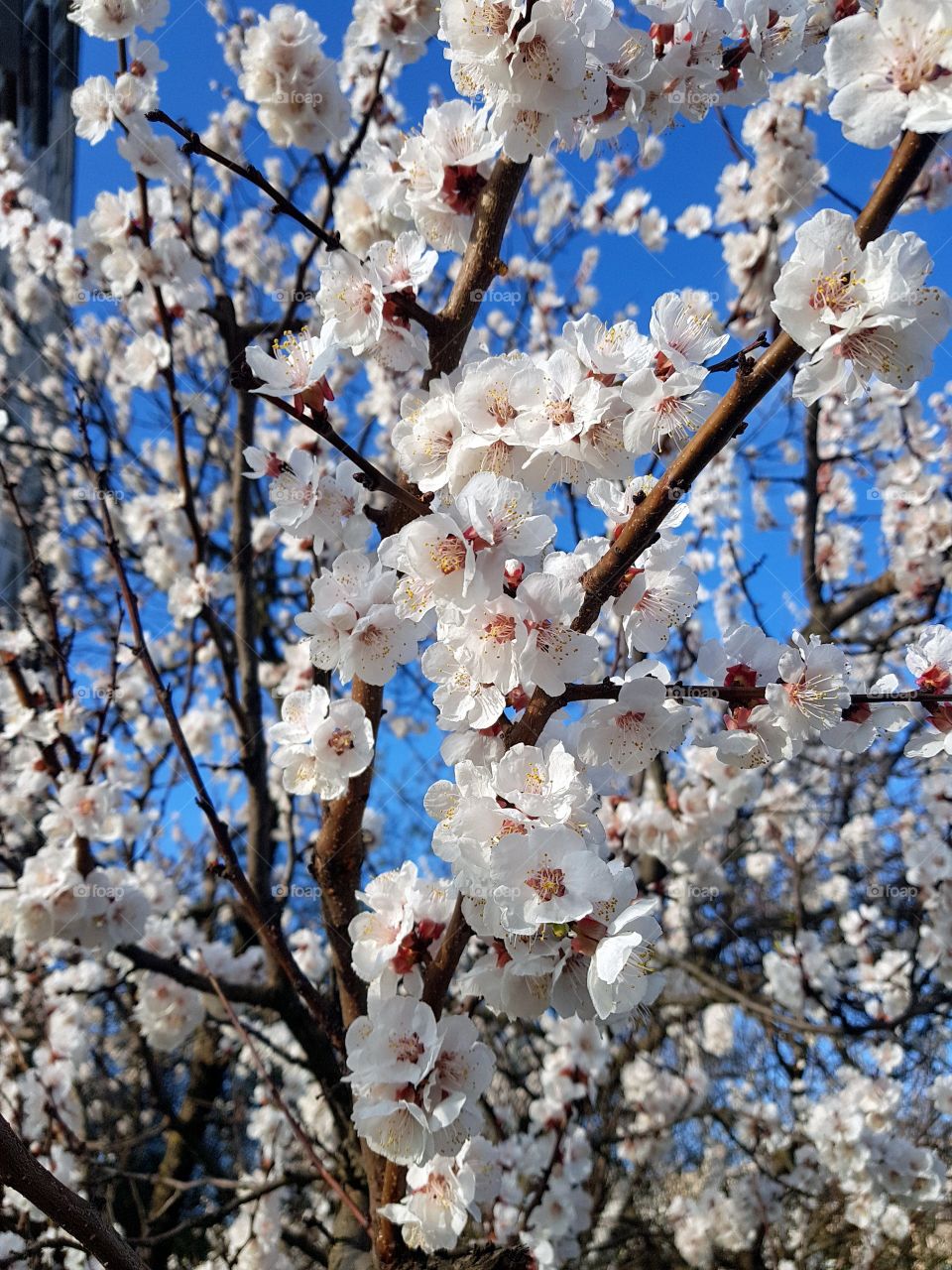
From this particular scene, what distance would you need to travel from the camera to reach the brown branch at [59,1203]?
35.4 inches

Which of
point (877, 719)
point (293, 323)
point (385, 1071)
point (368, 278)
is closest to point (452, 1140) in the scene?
point (385, 1071)

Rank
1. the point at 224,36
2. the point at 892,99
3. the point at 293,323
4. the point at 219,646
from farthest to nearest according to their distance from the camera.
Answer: the point at 224,36
the point at 293,323
the point at 219,646
the point at 892,99

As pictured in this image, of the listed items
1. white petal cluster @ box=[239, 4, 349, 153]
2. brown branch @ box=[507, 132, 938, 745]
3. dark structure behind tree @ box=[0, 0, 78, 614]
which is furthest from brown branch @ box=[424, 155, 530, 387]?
dark structure behind tree @ box=[0, 0, 78, 614]

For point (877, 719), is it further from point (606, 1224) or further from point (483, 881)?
point (606, 1224)

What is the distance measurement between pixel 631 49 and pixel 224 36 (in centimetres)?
630

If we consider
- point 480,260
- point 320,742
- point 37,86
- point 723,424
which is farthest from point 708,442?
point 37,86

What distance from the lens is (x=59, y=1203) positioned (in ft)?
3.08

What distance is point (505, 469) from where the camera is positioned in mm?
1247

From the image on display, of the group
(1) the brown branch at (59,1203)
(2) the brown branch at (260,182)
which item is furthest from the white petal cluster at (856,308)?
(1) the brown branch at (59,1203)

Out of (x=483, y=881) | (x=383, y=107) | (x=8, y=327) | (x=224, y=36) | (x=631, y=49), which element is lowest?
(x=483, y=881)

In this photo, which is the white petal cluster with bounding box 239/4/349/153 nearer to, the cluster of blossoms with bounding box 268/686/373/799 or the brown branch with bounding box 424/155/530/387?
the brown branch with bounding box 424/155/530/387

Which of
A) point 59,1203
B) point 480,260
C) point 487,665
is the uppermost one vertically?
point 480,260

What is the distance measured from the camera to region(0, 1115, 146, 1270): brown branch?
900mm

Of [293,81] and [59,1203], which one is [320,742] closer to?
[59,1203]
